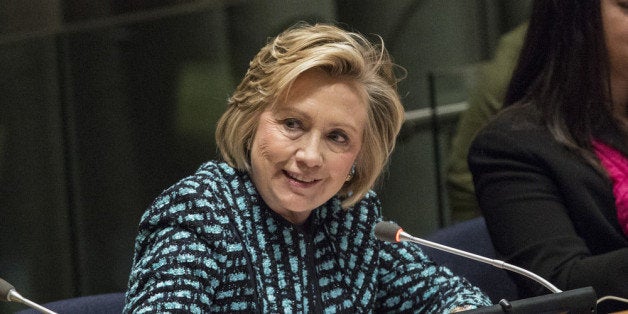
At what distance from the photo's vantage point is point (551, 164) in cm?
253

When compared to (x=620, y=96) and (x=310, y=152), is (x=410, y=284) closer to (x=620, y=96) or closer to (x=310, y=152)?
(x=310, y=152)

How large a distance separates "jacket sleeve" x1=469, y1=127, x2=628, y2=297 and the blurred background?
39.8 inches

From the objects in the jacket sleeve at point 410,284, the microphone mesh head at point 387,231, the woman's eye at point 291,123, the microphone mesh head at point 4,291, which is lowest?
the jacket sleeve at point 410,284

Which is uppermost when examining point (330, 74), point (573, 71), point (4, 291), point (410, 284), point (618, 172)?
point (330, 74)

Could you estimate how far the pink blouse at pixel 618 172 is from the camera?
99.0 inches

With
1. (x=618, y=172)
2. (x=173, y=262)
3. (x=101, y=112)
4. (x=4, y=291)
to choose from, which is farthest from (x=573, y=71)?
(x=4, y=291)

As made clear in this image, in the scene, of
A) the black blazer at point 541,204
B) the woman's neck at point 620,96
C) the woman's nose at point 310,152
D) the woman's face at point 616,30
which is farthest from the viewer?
the woman's neck at point 620,96

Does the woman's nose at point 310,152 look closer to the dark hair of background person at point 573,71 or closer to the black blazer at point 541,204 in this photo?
the black blazer at point 541,204

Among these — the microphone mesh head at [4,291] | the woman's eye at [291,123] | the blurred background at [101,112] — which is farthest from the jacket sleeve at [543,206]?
the microphone mesh head at [4,291]

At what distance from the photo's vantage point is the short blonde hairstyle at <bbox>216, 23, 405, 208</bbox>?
2164mm

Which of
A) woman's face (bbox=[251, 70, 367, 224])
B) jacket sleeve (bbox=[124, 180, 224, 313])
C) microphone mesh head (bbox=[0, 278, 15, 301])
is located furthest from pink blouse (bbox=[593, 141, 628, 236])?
microphone mesh head (bbox=[0, 278, 15, 301])

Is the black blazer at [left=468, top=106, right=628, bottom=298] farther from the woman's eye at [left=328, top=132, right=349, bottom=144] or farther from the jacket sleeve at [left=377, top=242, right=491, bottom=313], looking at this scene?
the woman's eye at [left=328, top=132, right=349, bottom=144]

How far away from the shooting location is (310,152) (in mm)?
2148

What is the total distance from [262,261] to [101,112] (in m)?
1.14
